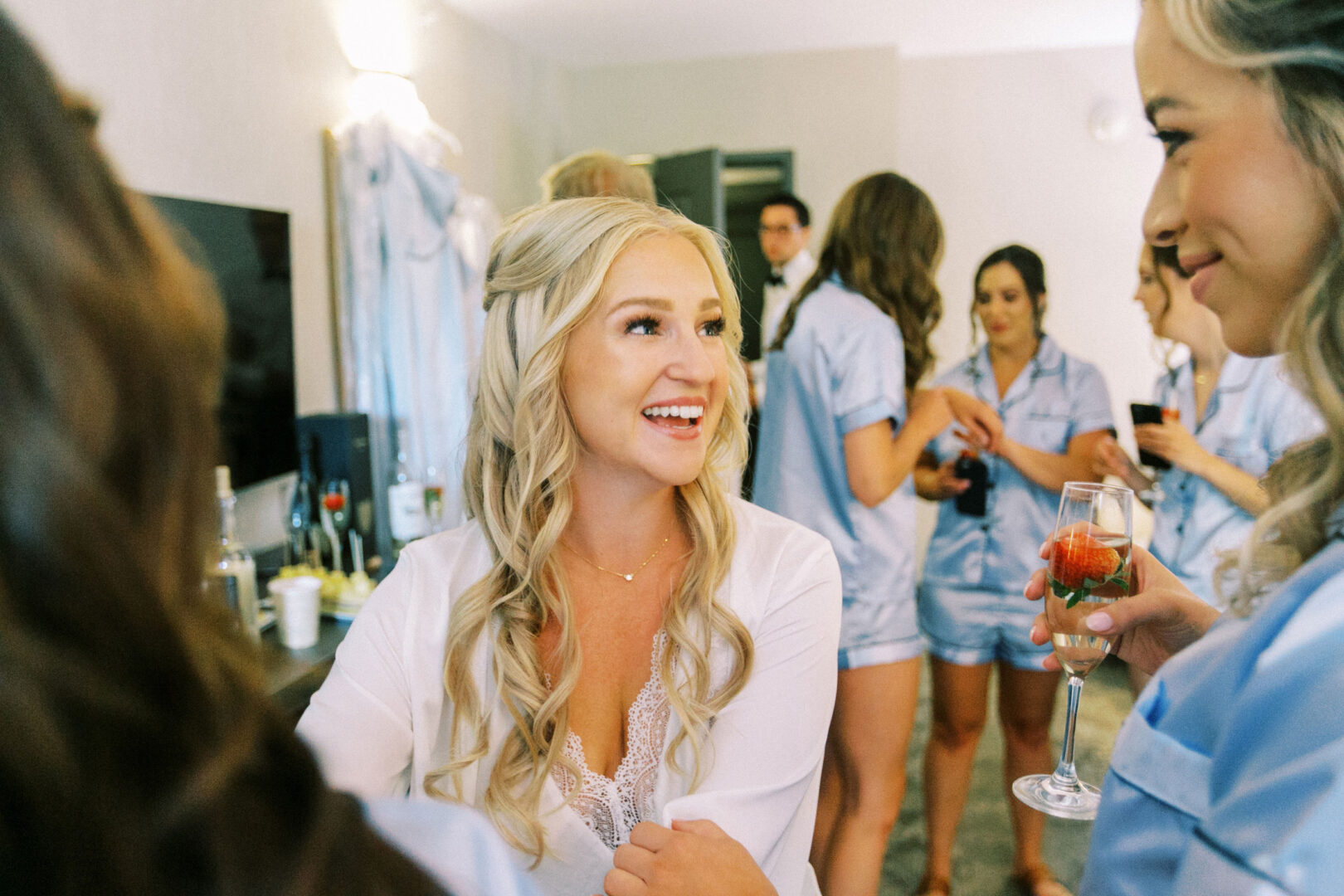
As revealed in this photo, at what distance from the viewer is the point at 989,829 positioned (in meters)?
2.85

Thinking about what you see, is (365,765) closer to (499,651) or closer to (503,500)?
(499,651)

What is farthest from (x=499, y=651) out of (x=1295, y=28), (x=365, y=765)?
(x=1295, y=28)

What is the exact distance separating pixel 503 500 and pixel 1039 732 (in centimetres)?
183

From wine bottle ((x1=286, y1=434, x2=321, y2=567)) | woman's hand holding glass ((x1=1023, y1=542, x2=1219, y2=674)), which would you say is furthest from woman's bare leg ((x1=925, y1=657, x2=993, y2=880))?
wine bottle ((x1=286, y1=434, x2=321, y2=567))

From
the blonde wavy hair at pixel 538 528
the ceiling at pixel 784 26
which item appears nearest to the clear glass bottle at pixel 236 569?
the blonde wavy hair at pixel 538 528

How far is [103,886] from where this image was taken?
33 centimetres

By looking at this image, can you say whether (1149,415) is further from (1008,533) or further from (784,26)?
(784,26)

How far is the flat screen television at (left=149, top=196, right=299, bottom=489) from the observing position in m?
2.41

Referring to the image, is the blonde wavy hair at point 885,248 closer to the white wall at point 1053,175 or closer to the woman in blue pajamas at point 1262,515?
the woman in blue pajamas at point 1262,515

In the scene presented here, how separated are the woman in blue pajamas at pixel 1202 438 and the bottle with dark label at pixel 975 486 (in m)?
0.32

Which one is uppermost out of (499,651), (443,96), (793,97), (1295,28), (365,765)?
(793,97)

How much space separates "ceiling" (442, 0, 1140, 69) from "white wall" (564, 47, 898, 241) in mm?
95

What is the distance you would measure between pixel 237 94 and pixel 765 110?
3.44 meters

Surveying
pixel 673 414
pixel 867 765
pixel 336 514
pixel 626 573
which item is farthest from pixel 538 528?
pixel 336 514
